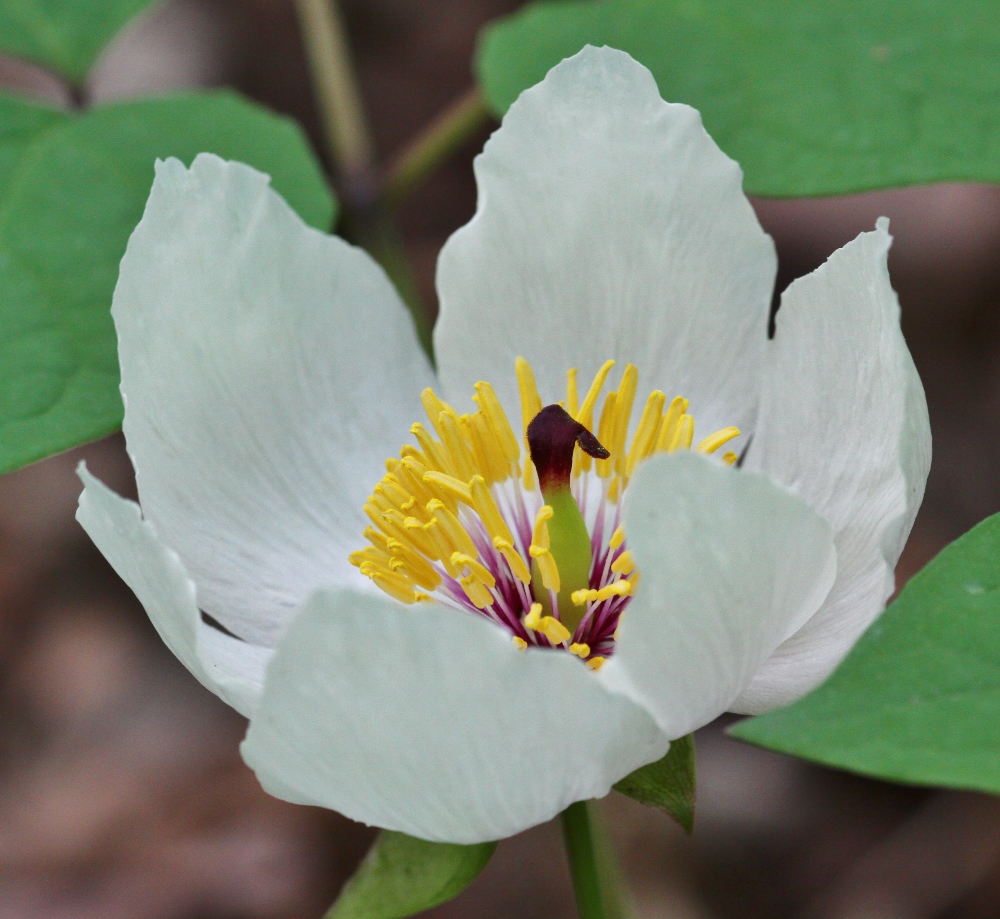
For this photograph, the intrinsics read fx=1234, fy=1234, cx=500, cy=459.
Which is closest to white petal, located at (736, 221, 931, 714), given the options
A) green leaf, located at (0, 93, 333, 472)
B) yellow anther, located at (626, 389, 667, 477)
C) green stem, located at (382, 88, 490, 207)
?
yellow anther, located at (626, 389, 667, 477)

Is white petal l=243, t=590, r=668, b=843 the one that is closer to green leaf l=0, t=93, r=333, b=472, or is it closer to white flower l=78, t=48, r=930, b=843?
white flower l=78, t=48, r=930, b=843

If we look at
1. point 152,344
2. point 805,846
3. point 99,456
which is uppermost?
point 152,344

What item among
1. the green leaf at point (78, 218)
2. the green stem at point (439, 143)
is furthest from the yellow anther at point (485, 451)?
the green stem at point (439, 143)

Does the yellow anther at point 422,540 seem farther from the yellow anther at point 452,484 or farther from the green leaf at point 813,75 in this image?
the green leaf at point 813,75

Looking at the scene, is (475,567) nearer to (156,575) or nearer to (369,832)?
(156,575)

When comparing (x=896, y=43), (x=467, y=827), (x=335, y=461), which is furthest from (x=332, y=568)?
(x=896, y=43)

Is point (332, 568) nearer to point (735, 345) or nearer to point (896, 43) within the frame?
point (735, 345)
